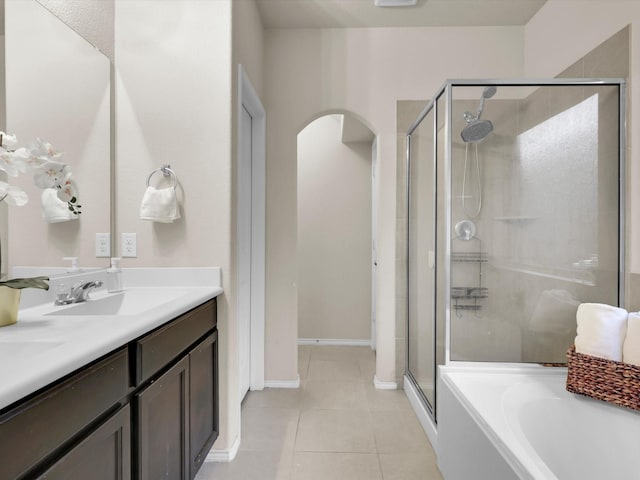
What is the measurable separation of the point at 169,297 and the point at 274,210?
4.14 feet

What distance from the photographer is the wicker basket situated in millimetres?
1385

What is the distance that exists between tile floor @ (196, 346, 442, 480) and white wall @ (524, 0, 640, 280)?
1.50 m

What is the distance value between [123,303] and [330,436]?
1383 mm

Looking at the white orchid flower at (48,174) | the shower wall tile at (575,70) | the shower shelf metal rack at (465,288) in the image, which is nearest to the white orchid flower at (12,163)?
the white orchid flower at (48,174)

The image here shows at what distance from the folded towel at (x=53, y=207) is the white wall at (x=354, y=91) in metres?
1.42

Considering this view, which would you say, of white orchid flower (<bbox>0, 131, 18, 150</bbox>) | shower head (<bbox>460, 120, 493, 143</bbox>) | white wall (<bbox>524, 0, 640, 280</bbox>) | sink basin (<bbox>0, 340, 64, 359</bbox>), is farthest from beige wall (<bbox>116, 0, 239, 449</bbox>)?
white wall (<bbox>524, 0, 640, 280</bbox>)

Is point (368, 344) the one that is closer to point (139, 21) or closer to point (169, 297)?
point (169, 297)

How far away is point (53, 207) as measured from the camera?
4.91 ft

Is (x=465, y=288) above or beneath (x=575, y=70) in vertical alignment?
beneath

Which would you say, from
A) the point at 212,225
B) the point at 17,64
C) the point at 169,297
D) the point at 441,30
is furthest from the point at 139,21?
the point at 441,30

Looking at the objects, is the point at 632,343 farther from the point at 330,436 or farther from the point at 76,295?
the point at 76,295

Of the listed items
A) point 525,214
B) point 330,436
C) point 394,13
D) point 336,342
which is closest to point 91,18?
point 394,13

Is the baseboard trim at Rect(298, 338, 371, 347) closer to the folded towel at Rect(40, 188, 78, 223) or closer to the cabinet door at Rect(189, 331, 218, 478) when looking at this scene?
the cabinet door at Rect(189, 331, 218, 478)

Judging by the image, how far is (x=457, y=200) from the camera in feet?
6.17
